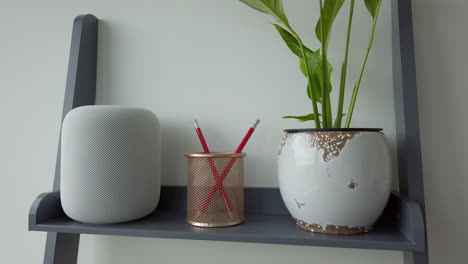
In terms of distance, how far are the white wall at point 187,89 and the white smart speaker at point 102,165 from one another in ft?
0.38

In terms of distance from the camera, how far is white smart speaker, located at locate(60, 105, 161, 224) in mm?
466

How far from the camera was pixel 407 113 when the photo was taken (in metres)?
0.44

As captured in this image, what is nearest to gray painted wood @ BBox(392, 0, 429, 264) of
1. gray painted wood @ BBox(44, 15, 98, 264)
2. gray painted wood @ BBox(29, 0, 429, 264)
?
gray painted wood @ BBox(29, 0, 429, 264)

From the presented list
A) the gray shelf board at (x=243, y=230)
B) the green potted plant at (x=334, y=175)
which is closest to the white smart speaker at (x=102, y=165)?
the gray shelf board at (x=243, y=230)

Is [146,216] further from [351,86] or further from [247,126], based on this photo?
[351,86]

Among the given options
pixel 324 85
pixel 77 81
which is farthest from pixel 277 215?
pixel 77 81

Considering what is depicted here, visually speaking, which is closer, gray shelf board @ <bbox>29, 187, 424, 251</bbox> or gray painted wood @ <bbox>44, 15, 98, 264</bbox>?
gray shelf board @ <bbox>29, 187, 424, 251</bbox>

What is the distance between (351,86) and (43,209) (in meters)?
0.51

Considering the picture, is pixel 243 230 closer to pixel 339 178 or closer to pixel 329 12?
pixel 339 178

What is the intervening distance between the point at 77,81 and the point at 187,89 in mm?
192

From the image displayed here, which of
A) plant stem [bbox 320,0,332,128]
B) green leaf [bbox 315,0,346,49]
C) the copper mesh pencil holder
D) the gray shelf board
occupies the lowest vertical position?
the gray shelf board

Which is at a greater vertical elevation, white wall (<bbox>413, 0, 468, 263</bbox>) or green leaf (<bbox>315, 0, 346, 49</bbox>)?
green leaf (<bbox>315, 0, 346, 49</bbox>)

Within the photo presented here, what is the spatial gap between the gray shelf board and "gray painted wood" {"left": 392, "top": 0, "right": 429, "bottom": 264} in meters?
0.04

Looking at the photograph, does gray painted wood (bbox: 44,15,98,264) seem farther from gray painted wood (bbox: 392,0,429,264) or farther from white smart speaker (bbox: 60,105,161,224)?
gray painted wood (bbox: 392,0,429,264)
